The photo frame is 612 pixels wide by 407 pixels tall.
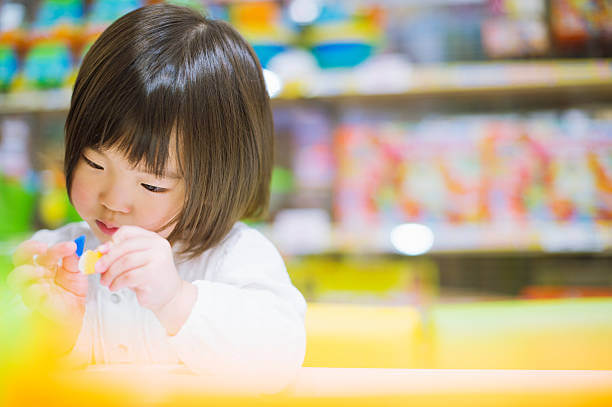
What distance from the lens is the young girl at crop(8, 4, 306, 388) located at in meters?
0.43

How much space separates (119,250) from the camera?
0.41 m

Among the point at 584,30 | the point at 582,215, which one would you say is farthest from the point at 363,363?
the point at 584,30

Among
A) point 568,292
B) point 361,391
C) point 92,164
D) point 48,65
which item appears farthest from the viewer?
point 48,65

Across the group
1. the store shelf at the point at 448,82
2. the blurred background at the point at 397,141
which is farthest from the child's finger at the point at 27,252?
the store shelf at the point at 448,82

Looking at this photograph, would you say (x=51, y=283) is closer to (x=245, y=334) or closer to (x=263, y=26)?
(x=245, y=334)

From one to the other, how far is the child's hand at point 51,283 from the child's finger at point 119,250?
0.22 feet

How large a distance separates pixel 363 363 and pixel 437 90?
42.6 inches

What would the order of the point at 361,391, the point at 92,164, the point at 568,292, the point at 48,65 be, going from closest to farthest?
the point at 361,391 < the point at 92,164 < the point at 568,292 < the point at 48,65

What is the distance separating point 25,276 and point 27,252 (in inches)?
1.1

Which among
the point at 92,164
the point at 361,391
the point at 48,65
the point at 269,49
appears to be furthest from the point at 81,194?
the point at 48,65

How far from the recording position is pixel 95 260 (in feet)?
1.36

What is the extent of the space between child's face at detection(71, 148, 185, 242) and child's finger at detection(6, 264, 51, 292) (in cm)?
6

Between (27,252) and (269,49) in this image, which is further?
(269,49)

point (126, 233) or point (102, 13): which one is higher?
point (102, 13)
